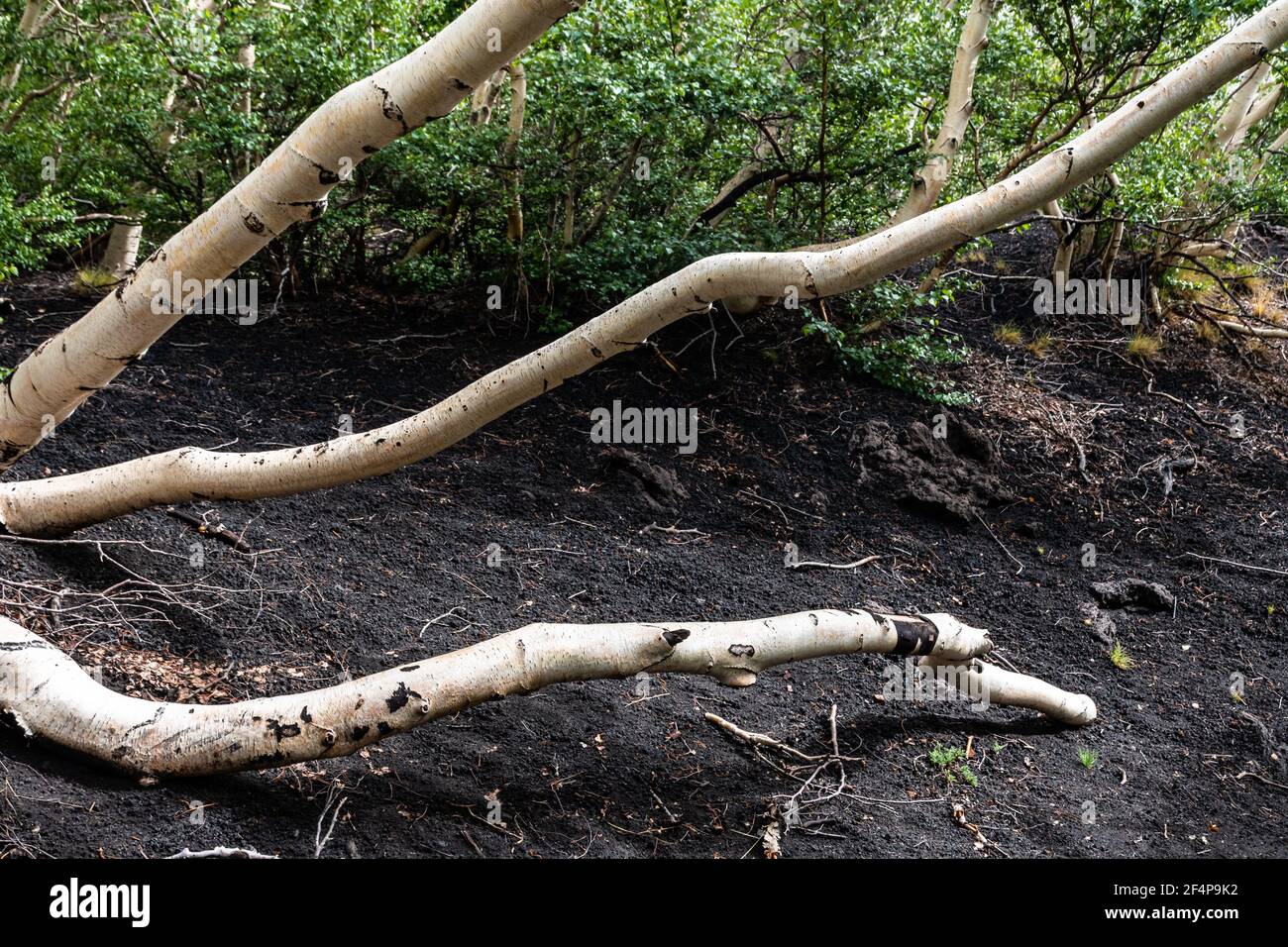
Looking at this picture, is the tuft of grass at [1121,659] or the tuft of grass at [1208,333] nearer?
the tuft of grass at [1121,659]

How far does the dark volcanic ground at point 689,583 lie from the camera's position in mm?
3543

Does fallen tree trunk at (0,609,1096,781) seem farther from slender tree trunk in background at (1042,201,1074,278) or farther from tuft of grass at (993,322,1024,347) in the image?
slender tree trunk in background at (1042,201,1074,278)

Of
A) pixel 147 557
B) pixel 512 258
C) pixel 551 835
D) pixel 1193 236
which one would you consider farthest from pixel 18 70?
pixel 1193 236

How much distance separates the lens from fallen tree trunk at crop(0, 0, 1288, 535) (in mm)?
2766

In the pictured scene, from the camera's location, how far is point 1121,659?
5.36 meters

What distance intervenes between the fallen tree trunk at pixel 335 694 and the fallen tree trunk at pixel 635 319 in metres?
0.78

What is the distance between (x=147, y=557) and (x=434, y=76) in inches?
116

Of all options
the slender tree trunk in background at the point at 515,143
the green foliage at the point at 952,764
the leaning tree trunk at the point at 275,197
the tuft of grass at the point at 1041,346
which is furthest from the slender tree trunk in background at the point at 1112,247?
the leaning tree trunk at the point at 275,197

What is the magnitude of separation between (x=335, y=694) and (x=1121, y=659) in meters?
4.27

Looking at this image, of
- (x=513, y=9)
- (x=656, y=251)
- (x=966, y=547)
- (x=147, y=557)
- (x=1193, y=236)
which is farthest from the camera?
(x=1193, y=236)

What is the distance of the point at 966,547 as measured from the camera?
20.6ft

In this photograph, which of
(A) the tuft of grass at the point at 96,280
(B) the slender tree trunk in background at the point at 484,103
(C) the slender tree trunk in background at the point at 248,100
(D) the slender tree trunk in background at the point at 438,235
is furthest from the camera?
(A) the tuft of grass at the point at 96,280

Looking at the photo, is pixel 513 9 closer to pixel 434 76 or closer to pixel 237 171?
pixel 434 76

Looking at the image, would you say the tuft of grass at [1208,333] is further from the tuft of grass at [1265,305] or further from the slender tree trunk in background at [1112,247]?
the slender tree trunk in background at [1112,247]
